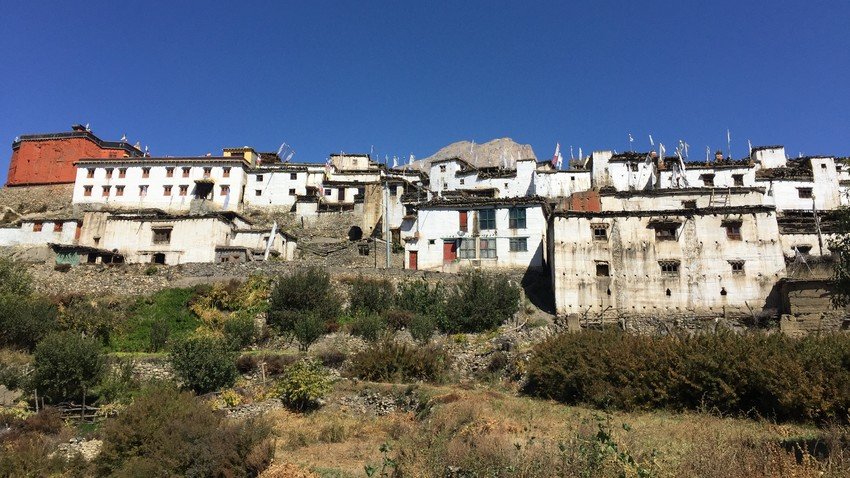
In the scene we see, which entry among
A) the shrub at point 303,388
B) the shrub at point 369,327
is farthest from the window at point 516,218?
the shrub at point 303,388

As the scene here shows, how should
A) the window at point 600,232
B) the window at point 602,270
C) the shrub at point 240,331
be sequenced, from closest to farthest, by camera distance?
the shrub at point 240,331 → the window at point 602,270 → the window at point 600,232

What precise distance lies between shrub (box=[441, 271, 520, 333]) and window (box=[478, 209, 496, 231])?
6.22 meters

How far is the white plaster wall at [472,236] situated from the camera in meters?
40.7

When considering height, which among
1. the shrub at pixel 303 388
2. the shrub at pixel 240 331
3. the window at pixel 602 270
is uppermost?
the window at pixel 602 270

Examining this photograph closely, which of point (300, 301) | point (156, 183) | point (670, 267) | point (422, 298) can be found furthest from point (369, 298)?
point (156, 183)

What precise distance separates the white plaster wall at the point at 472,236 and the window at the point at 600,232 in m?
5.17

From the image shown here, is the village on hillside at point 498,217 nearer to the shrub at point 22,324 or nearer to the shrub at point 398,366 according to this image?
the shrub at point 22,324

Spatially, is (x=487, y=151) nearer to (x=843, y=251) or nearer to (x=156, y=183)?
(x=156, y=183)

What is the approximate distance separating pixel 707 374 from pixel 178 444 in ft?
51.0

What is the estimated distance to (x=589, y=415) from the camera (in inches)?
712

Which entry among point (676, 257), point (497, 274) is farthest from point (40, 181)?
point (676, 257)

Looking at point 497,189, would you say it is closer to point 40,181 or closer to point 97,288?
point 97,288

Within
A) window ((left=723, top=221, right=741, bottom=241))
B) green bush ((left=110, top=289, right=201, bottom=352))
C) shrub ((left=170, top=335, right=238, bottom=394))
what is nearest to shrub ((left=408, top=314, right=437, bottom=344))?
shrub ((left=170, top=335, right=238, bottom=394))

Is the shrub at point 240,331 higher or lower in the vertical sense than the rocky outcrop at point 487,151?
lower
